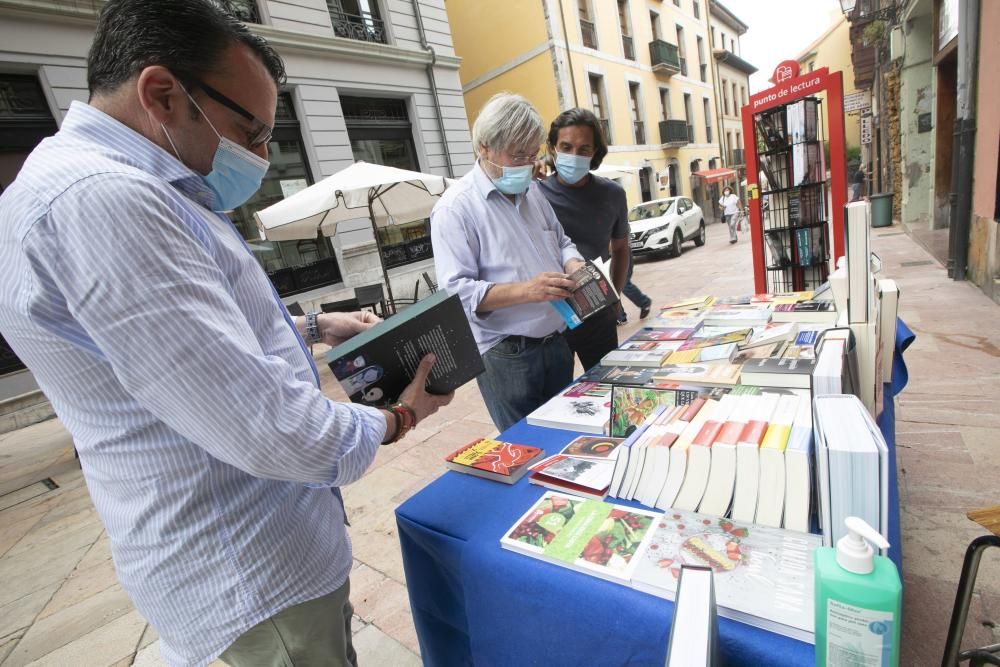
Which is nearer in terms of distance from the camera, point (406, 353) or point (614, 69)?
point (406, 353)

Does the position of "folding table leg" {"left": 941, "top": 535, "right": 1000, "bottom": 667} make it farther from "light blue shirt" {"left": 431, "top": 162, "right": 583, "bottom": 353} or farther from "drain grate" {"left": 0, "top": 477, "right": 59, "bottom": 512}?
"drain grate" {"left": 0, "top": 477, "right": 59, "bottom": 512}

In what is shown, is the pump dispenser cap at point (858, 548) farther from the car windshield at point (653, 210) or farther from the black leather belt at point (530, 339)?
the car windshield at point (653, 210)

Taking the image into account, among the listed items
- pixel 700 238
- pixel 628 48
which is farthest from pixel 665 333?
pixel 628 48

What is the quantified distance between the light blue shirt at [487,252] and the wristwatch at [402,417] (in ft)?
2.40

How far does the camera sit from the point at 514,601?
3.32ft

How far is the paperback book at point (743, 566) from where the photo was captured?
75cm

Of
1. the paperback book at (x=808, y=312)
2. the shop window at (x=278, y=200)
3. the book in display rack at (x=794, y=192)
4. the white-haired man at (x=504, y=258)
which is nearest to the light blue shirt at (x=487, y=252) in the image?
the white-haired man at (x=504, y=258)

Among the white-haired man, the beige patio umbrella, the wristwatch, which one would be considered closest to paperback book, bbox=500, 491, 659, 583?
the wristwatch

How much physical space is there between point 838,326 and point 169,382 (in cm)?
162

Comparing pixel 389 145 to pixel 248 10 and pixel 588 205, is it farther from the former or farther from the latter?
pixel 588 205

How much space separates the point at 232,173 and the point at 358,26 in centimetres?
1040

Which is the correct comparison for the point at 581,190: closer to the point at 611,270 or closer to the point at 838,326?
the point at 611,270

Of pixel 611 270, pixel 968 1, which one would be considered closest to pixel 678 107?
pixel 968 1

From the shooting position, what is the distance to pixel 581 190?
2748 mm
